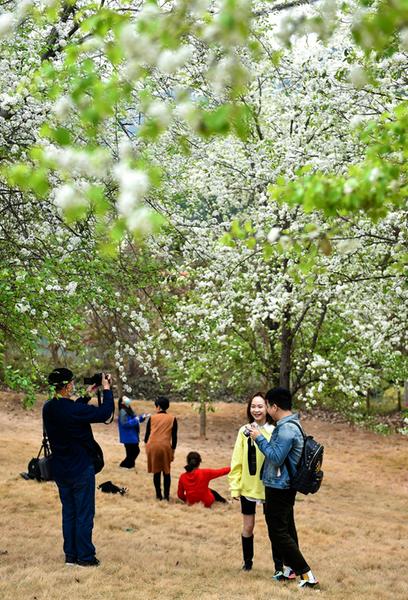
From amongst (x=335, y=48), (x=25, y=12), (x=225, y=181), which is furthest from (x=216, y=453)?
(x=25, y=12)

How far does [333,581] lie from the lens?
25.1 ft

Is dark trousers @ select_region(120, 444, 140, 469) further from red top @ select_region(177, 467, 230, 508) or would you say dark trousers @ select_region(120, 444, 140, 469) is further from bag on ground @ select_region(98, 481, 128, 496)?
red top @ select_region(177, 467, 230, 508)

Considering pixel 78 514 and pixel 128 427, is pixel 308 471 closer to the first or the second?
pixel 78 514

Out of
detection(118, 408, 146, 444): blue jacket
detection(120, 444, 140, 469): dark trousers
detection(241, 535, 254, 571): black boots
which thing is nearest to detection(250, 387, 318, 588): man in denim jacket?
detection(241, 535, 254, 571): black boots

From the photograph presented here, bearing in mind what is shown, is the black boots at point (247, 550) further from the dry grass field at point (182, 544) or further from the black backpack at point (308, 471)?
the black backpack at point (308, 471)

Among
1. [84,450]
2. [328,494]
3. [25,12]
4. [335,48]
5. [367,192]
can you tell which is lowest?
[328,494]

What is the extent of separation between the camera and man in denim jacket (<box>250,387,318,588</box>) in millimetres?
6578

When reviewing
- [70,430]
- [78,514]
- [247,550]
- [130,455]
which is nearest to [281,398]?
[247,550]

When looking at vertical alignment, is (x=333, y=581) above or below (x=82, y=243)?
below

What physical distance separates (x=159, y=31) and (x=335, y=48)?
926 cm

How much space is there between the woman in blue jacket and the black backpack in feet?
26.5

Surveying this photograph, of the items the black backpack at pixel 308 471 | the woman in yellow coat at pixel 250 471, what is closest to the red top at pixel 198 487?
the woman in yellow coat at pixel 250 471

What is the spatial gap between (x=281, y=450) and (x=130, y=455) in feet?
32.6

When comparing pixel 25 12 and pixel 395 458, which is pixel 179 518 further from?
pixel 395 458
